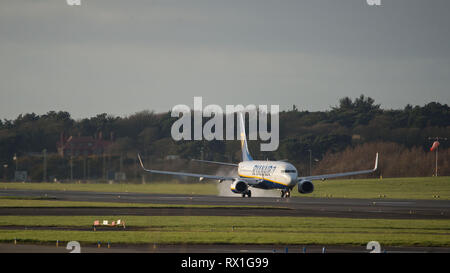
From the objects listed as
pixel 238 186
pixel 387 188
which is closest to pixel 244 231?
pixel 238 186

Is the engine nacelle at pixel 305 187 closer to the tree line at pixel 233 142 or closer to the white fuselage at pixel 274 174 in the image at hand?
the white fuselage at pixel 274 174

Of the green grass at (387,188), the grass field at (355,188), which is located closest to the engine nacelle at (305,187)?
the grass field at (355,188)

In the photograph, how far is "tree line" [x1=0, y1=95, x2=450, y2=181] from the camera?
11812 cm

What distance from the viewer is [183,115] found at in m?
160

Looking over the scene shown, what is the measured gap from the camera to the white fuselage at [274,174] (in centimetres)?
7119

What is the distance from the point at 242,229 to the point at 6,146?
10917cm

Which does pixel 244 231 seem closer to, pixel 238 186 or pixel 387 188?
pixel 238 186

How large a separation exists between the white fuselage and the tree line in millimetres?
29893

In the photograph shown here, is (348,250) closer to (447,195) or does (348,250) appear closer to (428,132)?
(447,195)

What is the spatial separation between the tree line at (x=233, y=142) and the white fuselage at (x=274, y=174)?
2989 centimetres

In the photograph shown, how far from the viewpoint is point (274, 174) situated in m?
72.6

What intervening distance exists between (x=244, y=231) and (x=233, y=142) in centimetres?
10664

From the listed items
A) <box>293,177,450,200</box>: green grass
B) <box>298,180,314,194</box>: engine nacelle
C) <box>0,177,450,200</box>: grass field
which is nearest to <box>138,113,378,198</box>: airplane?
<box>298,180,314,194</box>: engine nacelle
